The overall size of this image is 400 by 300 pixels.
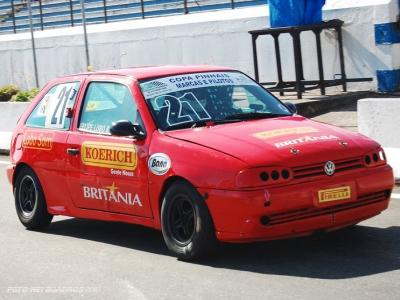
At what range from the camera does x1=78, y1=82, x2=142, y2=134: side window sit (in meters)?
7.92

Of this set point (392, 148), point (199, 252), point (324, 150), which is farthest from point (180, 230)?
point (392, 148)

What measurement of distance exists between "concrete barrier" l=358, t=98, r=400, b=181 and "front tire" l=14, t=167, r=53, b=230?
3971 mm

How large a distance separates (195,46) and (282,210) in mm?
13428

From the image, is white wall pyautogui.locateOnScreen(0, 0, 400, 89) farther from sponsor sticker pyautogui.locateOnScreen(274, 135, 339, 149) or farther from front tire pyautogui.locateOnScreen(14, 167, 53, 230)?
sponsor sticker pyautogui.locateOnScreen(274, 135, 339, 149)

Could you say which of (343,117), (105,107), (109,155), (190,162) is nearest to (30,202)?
(105,107)

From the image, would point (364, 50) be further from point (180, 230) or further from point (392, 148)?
point (180, 230)

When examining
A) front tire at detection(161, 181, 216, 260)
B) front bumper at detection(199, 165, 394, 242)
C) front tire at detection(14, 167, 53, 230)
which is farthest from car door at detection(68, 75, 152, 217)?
front bumper at detection(199, 165, 394, 242)

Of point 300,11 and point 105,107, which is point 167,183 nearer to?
point 105,107

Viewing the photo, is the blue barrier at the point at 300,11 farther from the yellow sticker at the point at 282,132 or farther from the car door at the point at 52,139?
the yellow sticker at the point at 282,132

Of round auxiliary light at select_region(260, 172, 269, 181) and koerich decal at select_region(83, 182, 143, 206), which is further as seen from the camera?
koerich decal at select_region(83, 182, 143, 206)

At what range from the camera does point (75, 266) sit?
734 cm

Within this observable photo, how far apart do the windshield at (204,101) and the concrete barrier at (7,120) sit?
358 inches

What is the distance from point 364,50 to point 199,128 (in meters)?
9.61

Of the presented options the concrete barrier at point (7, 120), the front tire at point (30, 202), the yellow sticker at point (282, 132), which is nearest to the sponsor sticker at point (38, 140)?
the front tire at point (30, 202)
